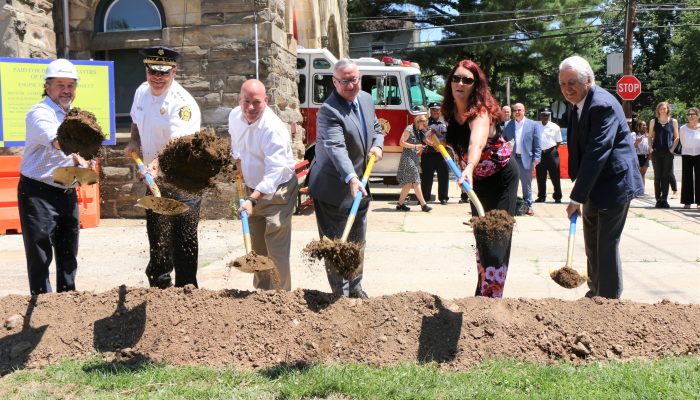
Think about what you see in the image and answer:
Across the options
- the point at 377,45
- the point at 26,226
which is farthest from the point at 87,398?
the point at 377,45

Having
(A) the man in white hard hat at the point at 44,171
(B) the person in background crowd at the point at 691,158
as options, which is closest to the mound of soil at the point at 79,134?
(A) the man in white hard hat at the point at 44,171

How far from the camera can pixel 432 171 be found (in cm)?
1506

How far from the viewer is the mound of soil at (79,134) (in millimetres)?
5027

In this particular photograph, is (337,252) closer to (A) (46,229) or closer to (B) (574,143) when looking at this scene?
(B) (574,143)

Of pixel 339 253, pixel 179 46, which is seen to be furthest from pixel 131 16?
pixel 339 253

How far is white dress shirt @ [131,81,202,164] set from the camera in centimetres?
557

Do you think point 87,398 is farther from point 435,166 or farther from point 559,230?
point 435,166

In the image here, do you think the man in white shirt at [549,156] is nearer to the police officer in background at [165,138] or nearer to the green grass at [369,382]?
the police officer in background at [165,138]

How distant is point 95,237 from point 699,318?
7737mm

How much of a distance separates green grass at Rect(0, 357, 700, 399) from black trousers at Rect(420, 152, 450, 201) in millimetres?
10478

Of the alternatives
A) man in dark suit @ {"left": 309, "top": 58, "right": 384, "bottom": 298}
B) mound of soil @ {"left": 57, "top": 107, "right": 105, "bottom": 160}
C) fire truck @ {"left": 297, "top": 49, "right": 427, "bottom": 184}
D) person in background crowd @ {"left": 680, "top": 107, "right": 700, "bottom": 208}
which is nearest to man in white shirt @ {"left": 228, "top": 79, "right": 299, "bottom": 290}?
man in dark suit @ {"left": 309, "top": 58, "right": 384, "bottom": 298}

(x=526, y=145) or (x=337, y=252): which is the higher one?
→ (x=526, y=145)

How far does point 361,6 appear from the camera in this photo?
113 ft

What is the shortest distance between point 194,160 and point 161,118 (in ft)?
2.33
